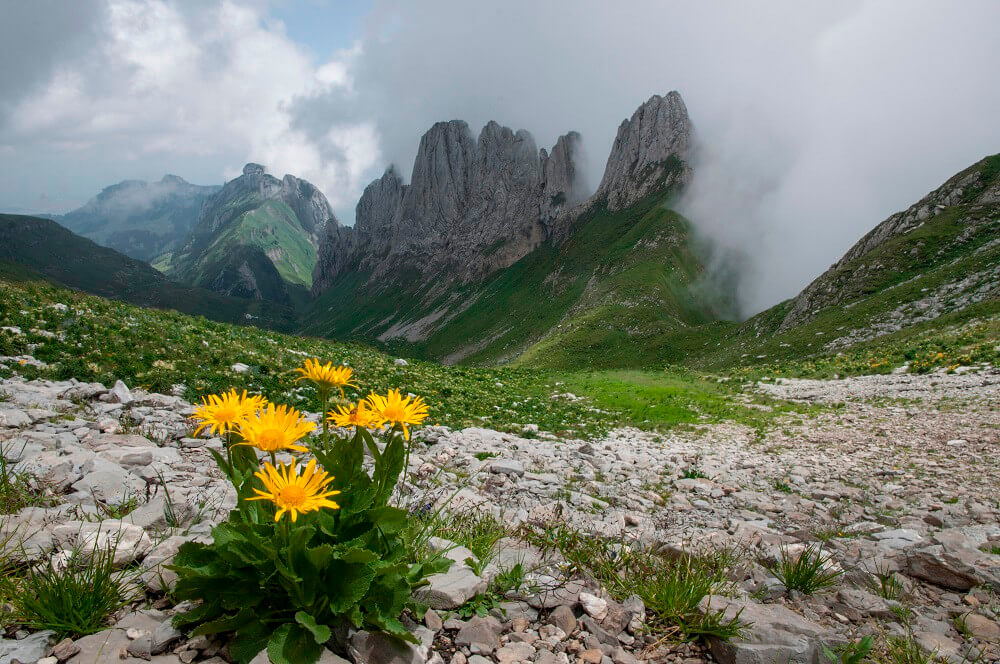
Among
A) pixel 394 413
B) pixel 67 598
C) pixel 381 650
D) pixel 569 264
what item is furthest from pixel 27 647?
pixel 569 264

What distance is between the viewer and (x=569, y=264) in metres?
125

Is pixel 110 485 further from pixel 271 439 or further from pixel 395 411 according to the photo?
pixel 395 411

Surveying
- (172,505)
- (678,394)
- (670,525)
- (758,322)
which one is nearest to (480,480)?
(670,525)

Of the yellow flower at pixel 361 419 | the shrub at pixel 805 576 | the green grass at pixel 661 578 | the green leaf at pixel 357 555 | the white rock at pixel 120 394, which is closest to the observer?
the green leaf at pixel 357 555

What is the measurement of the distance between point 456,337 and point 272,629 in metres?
133

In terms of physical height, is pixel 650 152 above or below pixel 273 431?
above

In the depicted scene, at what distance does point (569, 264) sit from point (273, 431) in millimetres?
124780

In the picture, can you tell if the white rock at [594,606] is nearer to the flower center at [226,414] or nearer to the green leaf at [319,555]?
the green leaf at [319,555]

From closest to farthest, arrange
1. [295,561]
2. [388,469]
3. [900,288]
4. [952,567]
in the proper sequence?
[295,561], [388,469], [952,567], [900,288]

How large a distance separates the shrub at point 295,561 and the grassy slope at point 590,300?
5276cm

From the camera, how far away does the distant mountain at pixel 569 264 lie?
233 ft

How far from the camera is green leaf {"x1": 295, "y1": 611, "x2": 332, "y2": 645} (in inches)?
97.0

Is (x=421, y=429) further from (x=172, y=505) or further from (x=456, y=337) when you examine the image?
(x=456, y=337)

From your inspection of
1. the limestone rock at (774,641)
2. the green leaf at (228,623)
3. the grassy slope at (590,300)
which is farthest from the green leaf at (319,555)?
the grassy slope at (590,300)
